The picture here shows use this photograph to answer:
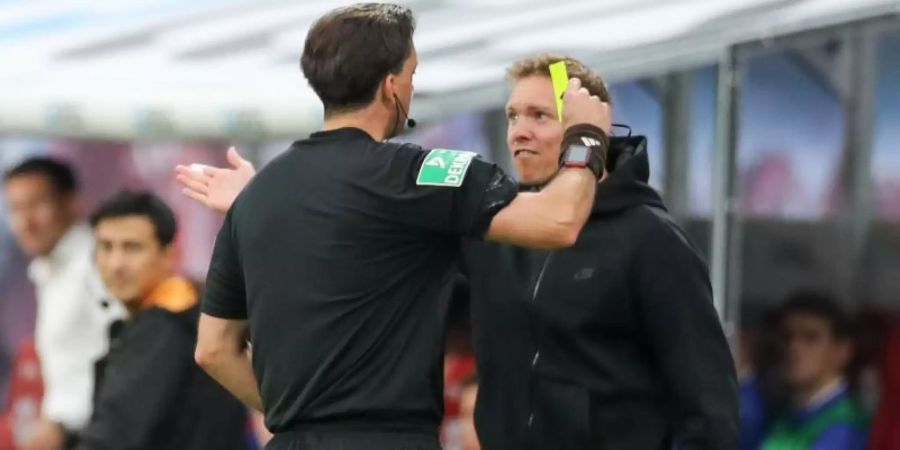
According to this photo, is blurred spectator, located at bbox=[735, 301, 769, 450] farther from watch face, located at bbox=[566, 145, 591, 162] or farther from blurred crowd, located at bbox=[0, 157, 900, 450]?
watch face, located at bbox=[566, 145, 591, 162]

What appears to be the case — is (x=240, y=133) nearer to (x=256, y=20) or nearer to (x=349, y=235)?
(x=256, y=20)

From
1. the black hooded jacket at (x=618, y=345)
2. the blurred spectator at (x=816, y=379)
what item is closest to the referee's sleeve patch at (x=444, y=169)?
the black hooded jacket at (x=618, y=345)

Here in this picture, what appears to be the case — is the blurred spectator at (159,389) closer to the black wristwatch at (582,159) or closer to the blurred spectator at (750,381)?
the blurred spectator at (750,381)

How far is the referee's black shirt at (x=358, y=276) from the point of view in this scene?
328 cm

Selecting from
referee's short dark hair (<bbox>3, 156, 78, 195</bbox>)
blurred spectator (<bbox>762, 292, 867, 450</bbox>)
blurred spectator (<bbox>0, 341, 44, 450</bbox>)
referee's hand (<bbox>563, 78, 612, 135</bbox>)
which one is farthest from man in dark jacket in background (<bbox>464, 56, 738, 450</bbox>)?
referee's short dark hair (<bbox>3, 156, 78, 195</bbox>)

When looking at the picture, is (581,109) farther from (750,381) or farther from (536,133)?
(750,381)

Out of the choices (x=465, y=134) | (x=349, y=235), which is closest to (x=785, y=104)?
(x=465, y=134)

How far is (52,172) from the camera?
7.08 metres

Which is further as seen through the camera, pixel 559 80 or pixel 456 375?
pixel 456 375

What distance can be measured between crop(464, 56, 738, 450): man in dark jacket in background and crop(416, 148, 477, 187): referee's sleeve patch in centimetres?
58

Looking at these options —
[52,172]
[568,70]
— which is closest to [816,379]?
[568,70]

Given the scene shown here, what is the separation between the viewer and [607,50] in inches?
219

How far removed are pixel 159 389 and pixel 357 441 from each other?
1.44 meters

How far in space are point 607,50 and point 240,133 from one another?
2.33m
